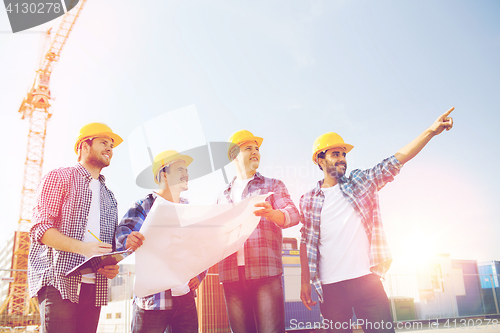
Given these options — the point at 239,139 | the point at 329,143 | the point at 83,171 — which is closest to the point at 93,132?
the point at 83,171

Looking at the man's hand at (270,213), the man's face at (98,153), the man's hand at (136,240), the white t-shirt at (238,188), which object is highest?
the man's face at (98,153)

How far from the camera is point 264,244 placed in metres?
3.07

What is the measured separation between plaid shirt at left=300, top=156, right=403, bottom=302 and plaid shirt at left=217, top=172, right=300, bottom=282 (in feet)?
1.14

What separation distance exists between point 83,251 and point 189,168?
1.23 meters

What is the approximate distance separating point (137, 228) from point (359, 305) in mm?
1921

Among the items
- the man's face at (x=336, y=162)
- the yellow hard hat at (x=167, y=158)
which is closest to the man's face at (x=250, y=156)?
the yellow hard hat at (x=167, y=158)

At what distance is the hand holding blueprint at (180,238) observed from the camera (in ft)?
8.22

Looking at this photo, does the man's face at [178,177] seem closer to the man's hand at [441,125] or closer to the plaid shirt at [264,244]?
the plaid shirt at [264,244]

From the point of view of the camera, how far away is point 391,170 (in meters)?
3.15

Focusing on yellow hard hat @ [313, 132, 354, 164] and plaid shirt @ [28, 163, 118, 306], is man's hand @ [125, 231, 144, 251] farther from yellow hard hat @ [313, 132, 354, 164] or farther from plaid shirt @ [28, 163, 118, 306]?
yellow hard hat @ [313, 132, 354, 164]

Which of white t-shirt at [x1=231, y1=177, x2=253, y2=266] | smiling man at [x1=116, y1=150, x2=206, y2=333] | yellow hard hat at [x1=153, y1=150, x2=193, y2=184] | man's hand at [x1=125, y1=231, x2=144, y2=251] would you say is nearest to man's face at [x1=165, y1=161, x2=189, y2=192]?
yellow hard hat at [x1=153, y1=150, x2=193, y2=184]

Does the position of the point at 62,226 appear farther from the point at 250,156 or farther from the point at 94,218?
the point at 250,156

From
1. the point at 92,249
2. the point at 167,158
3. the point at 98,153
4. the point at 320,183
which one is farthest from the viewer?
the point at 320,183

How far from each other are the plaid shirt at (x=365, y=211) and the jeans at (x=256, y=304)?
1.54 ft
